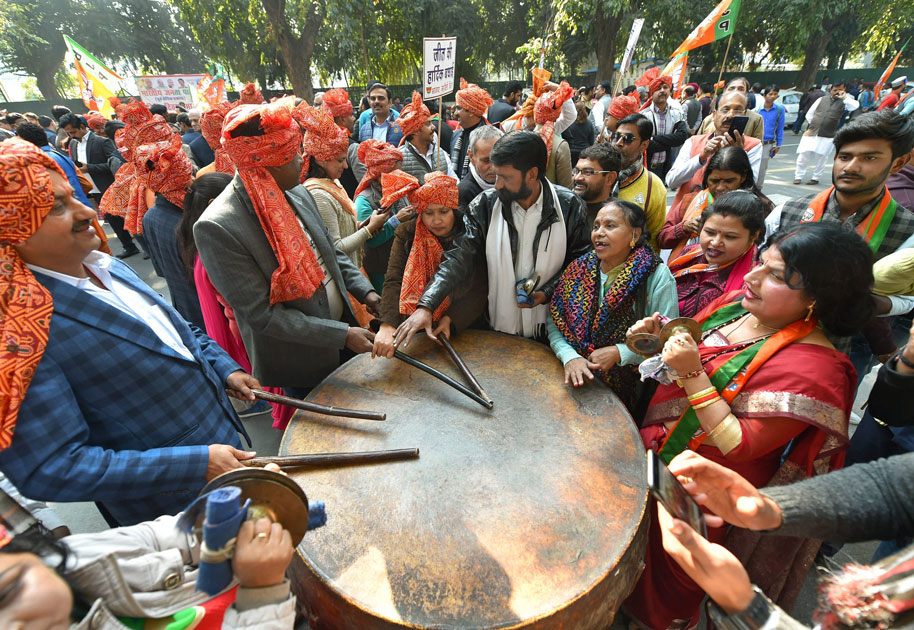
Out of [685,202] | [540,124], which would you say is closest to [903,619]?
[685,202]

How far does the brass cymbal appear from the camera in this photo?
0.98 m

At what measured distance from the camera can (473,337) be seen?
2381 millimetres

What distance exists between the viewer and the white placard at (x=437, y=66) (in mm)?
3961

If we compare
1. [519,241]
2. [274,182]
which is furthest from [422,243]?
[274,182]

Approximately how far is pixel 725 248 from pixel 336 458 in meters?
2.03

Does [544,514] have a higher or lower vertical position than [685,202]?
lower

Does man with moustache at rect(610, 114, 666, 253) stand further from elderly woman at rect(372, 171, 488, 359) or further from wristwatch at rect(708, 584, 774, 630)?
wristwatch at rect(708, 584, 774, 630)

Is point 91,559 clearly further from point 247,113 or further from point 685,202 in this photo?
point 685,202

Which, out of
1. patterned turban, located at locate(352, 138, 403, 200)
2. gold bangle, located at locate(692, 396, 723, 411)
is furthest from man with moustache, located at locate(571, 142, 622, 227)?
gold bangle, located at locate(692, 396, 723, 411)

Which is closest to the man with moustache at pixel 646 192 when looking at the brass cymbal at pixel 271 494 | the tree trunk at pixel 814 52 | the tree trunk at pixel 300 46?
the brass cymbal at pixel 271 494

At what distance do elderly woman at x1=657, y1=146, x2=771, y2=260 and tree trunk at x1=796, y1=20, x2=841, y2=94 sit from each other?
24.6 metres

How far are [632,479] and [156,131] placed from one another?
15.8 feet

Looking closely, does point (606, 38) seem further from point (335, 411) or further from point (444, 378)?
point (335, 411)

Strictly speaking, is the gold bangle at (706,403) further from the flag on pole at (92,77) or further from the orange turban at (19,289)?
the flag on pole at (92,77)
